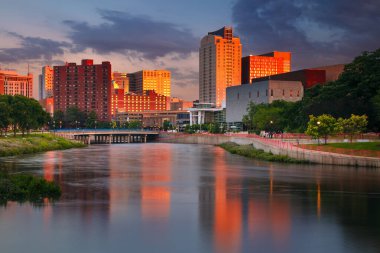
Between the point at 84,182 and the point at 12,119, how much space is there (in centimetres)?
6827

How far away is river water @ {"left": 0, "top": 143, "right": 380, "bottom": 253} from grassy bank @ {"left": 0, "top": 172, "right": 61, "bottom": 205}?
4.58 ft

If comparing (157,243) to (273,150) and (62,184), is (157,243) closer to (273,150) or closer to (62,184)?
(62,184)

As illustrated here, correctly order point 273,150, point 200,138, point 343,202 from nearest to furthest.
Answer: point 343,202
point 273,150
point 200,138

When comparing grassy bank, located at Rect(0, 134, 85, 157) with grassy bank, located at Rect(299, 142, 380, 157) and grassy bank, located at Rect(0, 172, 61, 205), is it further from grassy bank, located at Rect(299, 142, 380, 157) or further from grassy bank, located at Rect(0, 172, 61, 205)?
grassy bank, located at Rect(299, 142, 380, 157)

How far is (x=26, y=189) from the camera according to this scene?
43.4 metres

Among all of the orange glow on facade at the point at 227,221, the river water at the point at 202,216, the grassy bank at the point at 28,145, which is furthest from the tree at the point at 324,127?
the grassy bank at the point at 28,145

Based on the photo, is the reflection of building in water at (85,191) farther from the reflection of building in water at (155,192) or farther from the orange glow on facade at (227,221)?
the orange glow on facade at (227,221)

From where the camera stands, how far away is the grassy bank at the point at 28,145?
94250mm

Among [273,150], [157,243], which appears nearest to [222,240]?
[157,243]

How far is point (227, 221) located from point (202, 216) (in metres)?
2.51

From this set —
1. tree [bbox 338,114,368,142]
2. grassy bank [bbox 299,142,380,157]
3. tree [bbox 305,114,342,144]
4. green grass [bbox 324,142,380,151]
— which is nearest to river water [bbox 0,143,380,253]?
grassy bank [bbox 299,142,380,157]

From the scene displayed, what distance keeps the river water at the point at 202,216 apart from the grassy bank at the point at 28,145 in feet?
126

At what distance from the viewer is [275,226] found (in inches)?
1302

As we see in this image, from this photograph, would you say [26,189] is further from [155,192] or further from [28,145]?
[28,145]
